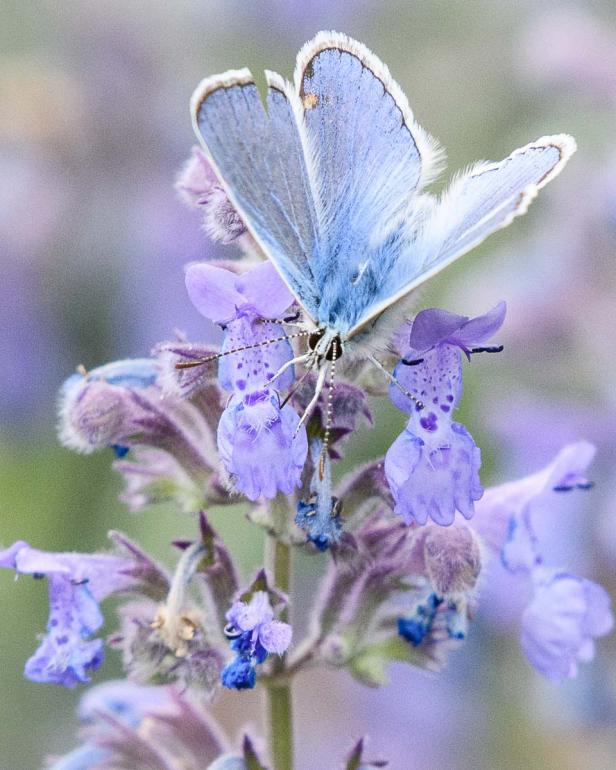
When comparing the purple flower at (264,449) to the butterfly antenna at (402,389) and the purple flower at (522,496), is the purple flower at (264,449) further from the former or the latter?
the purple flower at (522,496)

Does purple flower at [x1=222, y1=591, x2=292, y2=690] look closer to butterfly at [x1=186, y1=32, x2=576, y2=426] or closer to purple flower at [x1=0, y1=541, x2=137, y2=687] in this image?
purple flower at [x1=0, y1=541, x2=137, y2=687]

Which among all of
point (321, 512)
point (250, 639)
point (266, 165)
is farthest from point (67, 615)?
point (266, 165)

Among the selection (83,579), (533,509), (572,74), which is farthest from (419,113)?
(83,579)

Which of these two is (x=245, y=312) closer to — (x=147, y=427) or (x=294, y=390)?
(x=294, y=390)

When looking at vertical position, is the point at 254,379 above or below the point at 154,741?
above

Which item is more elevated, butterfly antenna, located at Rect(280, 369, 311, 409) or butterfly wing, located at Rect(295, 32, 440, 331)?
butterfly wing, located at Rect(295, 32, 440, 331)

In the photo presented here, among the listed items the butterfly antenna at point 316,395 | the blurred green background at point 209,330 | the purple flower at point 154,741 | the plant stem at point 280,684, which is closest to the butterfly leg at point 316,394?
the butterfly antenna at point 316,395

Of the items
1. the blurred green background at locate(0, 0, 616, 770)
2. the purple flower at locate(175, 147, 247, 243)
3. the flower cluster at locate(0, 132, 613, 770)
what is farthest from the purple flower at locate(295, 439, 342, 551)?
the blurred green background at locate(0, 0, 616, 770)

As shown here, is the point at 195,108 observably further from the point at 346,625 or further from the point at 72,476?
the point at 72,476
